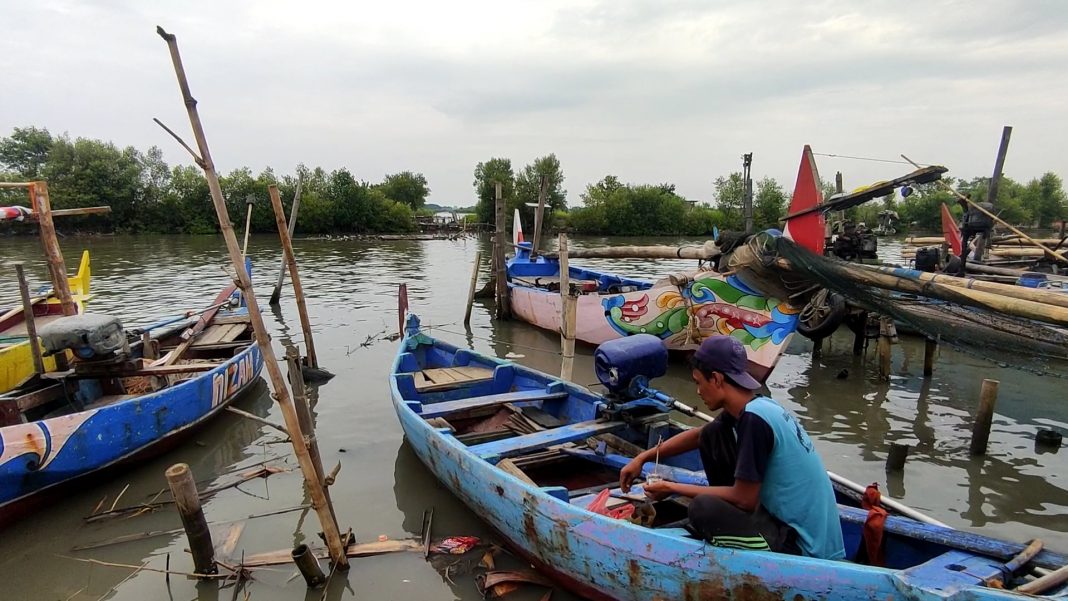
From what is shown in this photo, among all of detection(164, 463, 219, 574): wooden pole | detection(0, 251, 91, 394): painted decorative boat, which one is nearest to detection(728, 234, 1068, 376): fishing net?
detection(164, 463, 219, 574): wooden pole

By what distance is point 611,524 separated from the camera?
3676mm

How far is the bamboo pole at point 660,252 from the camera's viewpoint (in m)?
10.2

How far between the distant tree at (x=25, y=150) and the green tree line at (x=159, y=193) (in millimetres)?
73

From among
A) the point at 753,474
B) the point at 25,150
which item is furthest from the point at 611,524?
the point at 25,150

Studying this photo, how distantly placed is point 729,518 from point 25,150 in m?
71.3

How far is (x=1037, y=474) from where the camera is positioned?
250 inches

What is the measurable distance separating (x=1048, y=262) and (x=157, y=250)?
137 feet

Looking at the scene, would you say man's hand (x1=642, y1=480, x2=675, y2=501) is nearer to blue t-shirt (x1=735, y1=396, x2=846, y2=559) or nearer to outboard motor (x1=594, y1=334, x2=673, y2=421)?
blue t-shirt (x1=735, y1=396, x2=846, y2=559)

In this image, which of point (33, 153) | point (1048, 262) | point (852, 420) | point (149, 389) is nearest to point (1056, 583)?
point (852, 420)

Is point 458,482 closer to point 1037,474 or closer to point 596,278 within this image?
point 1037,474

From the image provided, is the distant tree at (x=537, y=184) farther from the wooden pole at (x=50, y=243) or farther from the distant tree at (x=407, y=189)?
the wooden pole at (x=50, y=243)

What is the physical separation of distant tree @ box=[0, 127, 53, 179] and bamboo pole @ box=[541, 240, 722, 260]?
205 feet

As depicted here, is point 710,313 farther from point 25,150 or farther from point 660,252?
point 25,150

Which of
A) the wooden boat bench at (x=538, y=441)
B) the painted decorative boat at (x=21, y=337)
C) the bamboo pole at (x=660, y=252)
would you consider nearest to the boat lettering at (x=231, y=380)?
the painted decorative boat at (x=21, y=337)
